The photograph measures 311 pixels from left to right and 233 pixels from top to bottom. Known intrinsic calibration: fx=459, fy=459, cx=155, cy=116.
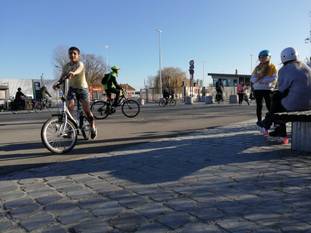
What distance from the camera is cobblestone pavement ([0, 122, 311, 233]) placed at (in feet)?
12.2

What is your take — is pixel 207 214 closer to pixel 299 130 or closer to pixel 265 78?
pixel 299 130

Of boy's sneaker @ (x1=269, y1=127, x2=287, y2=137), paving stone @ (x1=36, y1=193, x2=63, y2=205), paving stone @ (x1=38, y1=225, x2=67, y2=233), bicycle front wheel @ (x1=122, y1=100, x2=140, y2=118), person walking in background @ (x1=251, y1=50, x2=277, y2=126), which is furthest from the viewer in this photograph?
bicycle front wheel @ (x1=122, y1=100, x2=140, y2=118)

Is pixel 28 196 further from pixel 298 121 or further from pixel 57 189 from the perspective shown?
pixel 298 121

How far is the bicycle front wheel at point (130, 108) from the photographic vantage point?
15.7m

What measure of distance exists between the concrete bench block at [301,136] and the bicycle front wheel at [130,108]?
937 centimetres

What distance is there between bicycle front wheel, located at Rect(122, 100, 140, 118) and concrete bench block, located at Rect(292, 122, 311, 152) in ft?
30.7

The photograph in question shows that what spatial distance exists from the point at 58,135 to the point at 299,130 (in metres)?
3.78

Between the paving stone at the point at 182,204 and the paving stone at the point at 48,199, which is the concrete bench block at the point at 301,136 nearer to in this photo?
the paving stone at the point at 182,204

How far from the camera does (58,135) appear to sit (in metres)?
7.51

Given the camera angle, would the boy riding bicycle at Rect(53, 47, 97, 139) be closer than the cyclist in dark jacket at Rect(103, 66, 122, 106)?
Yes

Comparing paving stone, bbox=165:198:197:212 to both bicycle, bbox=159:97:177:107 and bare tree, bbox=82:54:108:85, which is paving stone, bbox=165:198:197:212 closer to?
bicycle, bbox=159:97:177:107

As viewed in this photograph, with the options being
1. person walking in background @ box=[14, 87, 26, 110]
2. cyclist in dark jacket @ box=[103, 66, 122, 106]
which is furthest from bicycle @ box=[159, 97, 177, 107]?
cyclist in dark jacket @ box=[103, 66, 122, 106]

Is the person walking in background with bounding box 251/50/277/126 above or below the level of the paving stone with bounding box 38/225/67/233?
above

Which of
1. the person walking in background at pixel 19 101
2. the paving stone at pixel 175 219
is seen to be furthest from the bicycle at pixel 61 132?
the person walking in background at pixel 19 101
